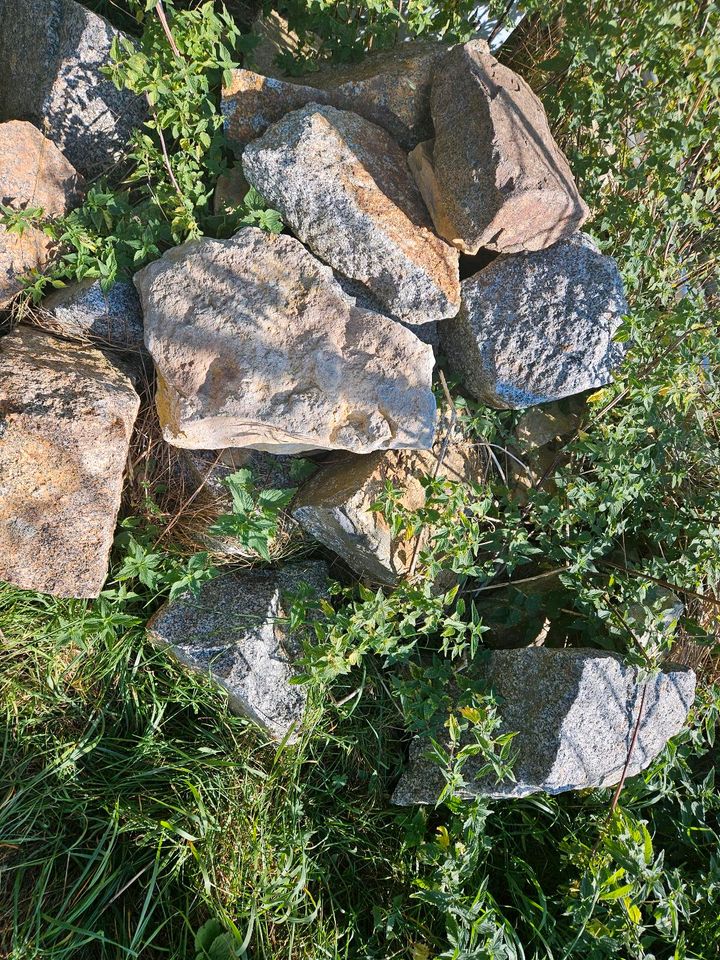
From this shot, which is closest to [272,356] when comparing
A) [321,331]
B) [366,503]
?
[321,331]

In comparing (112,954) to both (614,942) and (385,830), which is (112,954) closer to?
(385,830)

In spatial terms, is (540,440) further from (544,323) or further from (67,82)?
(67,82)

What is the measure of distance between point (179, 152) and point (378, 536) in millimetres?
1531

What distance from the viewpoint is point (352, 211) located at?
2.45 m

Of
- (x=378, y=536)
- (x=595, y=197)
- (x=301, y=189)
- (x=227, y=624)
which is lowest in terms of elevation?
(x=227, y=624)

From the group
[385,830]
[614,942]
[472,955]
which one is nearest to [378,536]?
[385,830]

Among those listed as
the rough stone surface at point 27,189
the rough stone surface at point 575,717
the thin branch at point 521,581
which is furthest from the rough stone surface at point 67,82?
the rough stone surface at point 575,717

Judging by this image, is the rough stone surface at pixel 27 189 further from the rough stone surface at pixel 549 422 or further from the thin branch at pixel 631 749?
the thin branch at pixel 631 749

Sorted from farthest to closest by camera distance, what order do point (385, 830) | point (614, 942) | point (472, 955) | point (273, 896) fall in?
point (385, 830)
point (273, 896)
point (614, 942)
point (472, 955)

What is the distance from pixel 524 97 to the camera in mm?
2570

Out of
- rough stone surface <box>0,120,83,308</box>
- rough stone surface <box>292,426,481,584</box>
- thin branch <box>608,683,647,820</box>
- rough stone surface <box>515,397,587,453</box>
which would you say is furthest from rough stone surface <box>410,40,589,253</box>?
thin branch <box>608,683,647,820</box>

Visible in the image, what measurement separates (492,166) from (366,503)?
47.2 inches

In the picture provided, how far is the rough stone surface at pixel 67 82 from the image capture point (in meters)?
2.63

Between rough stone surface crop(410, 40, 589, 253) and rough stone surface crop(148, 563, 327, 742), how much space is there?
1.42 metres
